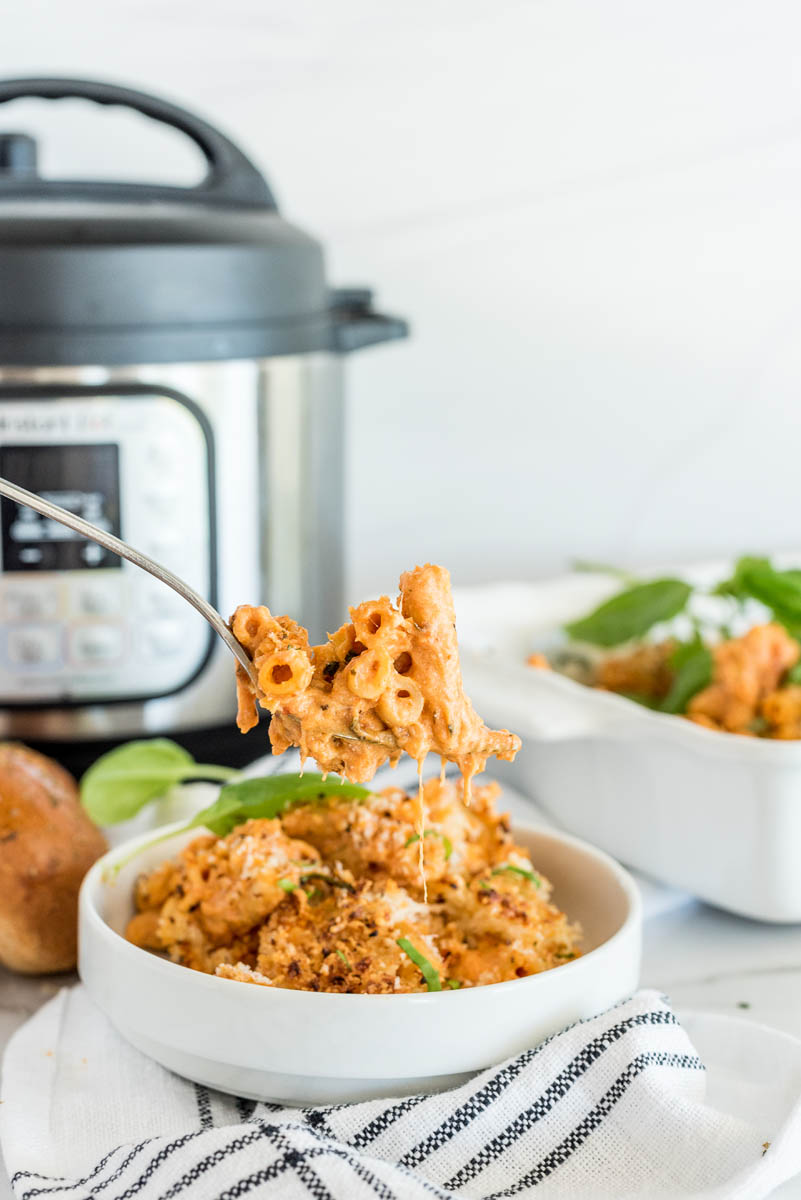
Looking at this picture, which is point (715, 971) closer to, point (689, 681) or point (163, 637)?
point (689, 681)

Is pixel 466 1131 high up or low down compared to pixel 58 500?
down

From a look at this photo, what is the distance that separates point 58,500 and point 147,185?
0.21m

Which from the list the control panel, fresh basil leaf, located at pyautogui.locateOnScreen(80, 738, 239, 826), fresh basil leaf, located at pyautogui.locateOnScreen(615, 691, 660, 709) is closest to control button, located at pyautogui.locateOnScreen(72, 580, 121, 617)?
the control panel

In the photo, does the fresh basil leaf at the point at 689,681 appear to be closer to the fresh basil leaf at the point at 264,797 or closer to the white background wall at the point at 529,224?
the fresh basil leaf at the point at 264,797

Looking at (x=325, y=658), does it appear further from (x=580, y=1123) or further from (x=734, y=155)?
(x=734, y=155)

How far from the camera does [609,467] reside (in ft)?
4.42

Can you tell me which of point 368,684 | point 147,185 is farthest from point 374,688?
point 147,185

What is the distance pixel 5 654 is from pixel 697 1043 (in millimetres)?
460

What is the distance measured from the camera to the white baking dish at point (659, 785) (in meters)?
0.67

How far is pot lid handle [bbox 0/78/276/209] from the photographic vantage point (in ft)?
2.68

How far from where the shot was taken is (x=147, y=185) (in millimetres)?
829

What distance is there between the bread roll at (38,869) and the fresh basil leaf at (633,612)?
0.35 m

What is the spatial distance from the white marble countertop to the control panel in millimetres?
202

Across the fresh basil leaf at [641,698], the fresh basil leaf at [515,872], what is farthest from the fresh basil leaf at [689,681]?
the fresh basil leaf at [515,872]
